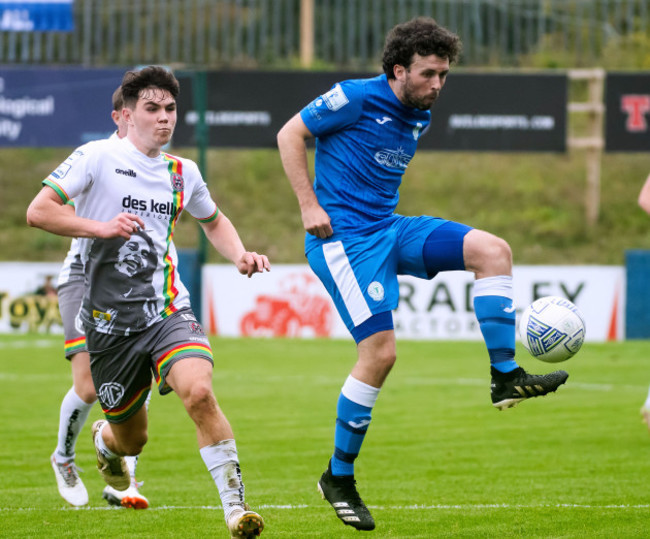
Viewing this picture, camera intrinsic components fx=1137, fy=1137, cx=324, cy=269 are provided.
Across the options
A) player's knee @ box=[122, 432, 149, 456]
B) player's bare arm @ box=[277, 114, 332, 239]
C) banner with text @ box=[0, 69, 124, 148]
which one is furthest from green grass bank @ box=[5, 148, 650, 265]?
player's bare arm @ box=[277, 114, 332, 239]

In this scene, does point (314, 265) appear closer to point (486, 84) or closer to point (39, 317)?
point (39, 317)

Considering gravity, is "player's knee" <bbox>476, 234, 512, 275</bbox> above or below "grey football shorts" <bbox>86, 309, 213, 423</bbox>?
above

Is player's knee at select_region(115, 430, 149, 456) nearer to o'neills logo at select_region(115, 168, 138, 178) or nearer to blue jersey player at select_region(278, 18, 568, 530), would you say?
blue jersey player at select_region(278, 18, 568, 530)

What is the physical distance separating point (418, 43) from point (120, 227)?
1.73 m

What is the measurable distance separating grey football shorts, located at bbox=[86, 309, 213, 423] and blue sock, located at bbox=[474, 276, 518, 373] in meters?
1.37

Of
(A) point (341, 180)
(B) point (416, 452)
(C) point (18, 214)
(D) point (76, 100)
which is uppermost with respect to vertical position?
(A) point (341, 180)

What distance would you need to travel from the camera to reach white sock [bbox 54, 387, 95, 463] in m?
6.93

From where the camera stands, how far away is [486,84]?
1975cm

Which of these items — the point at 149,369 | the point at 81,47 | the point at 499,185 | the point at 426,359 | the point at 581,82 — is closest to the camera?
the point at 149,369

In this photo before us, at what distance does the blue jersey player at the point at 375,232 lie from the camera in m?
5.61

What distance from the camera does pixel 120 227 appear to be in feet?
16.6

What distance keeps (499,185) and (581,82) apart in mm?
3822

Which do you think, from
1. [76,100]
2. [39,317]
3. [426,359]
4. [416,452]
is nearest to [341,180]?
→ [416,452]

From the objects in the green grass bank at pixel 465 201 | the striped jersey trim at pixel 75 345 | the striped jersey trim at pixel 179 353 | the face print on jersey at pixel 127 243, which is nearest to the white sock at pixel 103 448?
the striped jersey trim at pixel 75 345
